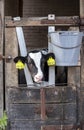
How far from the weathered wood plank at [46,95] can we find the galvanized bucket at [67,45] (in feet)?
1.23

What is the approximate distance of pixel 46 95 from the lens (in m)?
6.07

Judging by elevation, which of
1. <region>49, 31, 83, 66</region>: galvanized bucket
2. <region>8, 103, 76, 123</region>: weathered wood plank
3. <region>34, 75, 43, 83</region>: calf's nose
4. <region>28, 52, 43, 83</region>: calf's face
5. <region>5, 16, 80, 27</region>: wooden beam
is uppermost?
<region>5, 16, 80, 27</region>: wooden beam

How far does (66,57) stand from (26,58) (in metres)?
0.54

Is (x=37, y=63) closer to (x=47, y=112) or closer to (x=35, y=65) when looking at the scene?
(x=35, y=65)

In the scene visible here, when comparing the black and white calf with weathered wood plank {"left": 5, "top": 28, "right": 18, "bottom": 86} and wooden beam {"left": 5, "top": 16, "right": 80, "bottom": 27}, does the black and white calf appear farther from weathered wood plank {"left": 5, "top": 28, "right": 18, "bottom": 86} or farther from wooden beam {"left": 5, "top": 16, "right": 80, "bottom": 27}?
wooden beam {"left": 5, "top": 16, "right": 80, "bottom": 27}

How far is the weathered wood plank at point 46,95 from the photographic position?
6.08m

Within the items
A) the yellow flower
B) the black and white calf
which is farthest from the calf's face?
the yellow flower

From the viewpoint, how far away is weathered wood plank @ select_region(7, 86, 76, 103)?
6078 millimetres

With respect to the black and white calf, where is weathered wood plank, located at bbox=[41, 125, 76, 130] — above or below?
below

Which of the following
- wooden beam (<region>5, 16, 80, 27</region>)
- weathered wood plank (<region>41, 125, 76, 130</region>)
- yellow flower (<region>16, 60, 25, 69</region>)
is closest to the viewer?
yellow flower (<region>16, 60, 25, 69</region>)

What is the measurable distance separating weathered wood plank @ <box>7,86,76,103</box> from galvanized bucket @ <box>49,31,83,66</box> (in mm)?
376

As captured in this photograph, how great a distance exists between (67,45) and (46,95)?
28.6 inches

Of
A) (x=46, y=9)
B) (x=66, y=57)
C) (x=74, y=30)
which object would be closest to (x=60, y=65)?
(x=66, y=57)

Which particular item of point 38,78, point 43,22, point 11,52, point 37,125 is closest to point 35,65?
point 38,78
